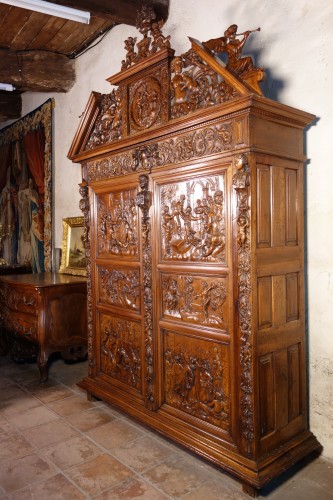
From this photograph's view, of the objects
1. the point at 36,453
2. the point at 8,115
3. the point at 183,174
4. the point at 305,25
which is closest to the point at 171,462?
the point at 36,453

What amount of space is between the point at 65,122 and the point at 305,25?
11.1ft

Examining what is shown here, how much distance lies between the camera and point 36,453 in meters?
2.65

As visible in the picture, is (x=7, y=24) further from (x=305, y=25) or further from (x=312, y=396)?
(x=312, y=396)

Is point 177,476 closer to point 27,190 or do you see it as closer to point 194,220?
point 194,220

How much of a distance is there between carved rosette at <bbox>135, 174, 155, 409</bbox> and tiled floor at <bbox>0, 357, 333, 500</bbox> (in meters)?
0.37

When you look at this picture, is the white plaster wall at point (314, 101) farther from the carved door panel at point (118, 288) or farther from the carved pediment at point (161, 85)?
the carved door panel at point (118, 288)

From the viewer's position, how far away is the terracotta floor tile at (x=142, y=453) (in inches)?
98.6

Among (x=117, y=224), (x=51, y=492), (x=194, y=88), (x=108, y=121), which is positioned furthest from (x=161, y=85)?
(x=51, y=492)

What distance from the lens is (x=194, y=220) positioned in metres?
2.48

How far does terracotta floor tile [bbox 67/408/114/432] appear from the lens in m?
3.02

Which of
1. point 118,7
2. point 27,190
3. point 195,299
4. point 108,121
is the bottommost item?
point 195,299

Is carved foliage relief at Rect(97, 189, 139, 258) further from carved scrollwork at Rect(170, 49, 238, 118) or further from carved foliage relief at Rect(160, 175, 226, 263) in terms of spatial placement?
carved scrollwork at Rect(170, 49, 238, 118)

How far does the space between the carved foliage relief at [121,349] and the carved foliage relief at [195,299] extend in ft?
1.49

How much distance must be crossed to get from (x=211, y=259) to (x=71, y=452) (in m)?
1.56
